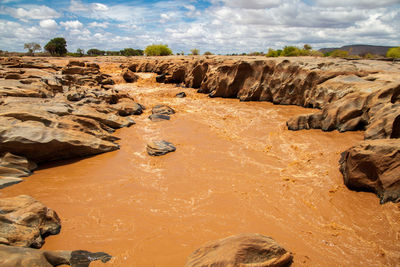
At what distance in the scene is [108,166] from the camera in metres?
6.19

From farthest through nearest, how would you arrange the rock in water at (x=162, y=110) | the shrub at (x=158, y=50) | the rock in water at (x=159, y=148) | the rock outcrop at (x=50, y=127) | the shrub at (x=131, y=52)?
the shrub at (x=131, y=52), the shrub at (x=158, y=50), the rock in water at (x=162, y=110), the rock in water at (x=159, y=148), the rock outcrop at (x=50, y=127)

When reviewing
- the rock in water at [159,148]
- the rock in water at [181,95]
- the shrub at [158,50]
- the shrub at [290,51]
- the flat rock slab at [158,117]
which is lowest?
the rock in water at [159,148]

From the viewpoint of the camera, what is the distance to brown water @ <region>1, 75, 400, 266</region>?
3.42 m

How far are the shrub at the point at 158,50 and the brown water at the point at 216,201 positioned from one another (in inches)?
1523

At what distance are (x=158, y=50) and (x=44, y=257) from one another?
4434 centimetres

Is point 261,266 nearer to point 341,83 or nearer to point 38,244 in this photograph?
point 38,244

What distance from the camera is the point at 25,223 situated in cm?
334

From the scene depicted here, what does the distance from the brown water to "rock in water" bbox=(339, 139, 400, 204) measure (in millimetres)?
226

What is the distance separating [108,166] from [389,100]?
8.57 metres

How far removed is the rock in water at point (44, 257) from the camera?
2.43m

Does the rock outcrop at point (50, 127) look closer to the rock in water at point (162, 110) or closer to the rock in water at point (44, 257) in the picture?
the rock in water at point (162, 110)

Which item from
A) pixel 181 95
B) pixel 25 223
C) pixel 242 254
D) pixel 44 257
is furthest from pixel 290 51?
pixel 44 257

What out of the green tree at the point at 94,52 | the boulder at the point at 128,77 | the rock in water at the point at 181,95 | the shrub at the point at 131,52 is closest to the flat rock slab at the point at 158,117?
the rock in water at the point at 181,95

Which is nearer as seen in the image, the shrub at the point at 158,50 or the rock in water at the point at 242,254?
the rock in water at the point at 242,254
